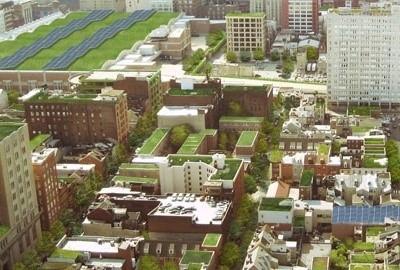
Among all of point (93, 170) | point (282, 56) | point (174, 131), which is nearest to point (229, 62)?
point (282, 56)

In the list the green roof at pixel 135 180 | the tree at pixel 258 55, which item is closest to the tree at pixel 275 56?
the tree at pixel 258 55

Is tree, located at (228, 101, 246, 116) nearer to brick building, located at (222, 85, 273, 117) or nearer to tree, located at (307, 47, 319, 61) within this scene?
brick building, located at (222, 85, 273, 117)

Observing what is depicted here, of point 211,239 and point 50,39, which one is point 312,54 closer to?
point 50,39

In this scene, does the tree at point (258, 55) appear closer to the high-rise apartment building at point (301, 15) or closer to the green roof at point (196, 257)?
the high-rise apartment building at point (301, 15)

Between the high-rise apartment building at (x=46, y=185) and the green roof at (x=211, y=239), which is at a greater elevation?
the high-rise apartment building at (x=46, y=185)

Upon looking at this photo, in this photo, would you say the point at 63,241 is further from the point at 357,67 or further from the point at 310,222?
the point at 357,67

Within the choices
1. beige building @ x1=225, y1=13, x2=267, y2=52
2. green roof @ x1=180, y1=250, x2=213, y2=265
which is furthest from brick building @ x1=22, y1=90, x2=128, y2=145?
beige building @ x1=225, y1=13, x2=267, y2=52

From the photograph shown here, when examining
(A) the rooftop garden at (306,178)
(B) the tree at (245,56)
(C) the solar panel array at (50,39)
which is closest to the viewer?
(A) the rooftop garden at (306,178)
